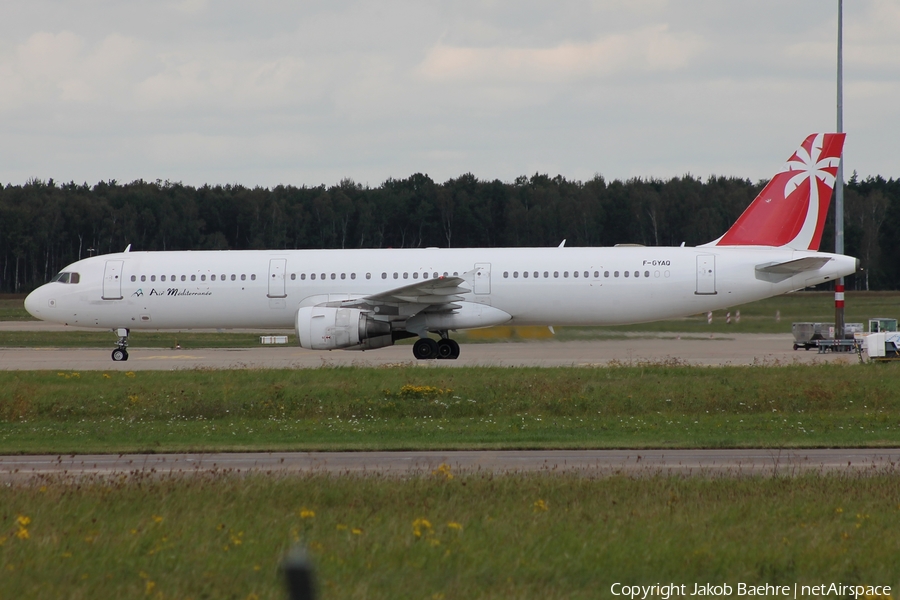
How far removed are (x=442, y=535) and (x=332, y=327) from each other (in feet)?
61.7

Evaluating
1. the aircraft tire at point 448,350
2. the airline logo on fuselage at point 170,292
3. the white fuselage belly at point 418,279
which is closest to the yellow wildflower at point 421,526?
the white fuselage belly at point 418,279

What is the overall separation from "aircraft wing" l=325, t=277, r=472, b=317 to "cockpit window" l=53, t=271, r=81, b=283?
8.53 metres

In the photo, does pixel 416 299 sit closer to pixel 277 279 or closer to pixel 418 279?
pixel 418 279

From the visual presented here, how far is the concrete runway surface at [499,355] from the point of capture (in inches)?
1066

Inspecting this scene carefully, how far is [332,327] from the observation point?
86.9 ft

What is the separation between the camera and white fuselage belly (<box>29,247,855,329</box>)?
90.7 feet

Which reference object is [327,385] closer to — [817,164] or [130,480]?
[130,480]

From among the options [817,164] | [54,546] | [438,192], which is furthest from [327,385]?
[438,192]

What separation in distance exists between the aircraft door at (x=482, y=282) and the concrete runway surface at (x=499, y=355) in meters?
2.03

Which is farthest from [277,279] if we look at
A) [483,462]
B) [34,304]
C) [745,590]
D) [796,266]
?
[745,590]

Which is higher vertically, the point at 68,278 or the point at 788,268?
the point at 788,268

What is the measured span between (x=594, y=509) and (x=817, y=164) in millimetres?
22216

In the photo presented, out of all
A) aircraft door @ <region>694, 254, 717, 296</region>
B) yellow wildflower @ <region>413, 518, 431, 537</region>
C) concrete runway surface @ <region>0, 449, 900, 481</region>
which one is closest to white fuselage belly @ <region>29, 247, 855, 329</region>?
aircraft door @ <region>694, 254, 717, 296</region>

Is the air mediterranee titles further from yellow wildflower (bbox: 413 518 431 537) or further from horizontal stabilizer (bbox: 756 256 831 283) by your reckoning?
horizontal stabilizer (bbox: 756 256 831 283)
